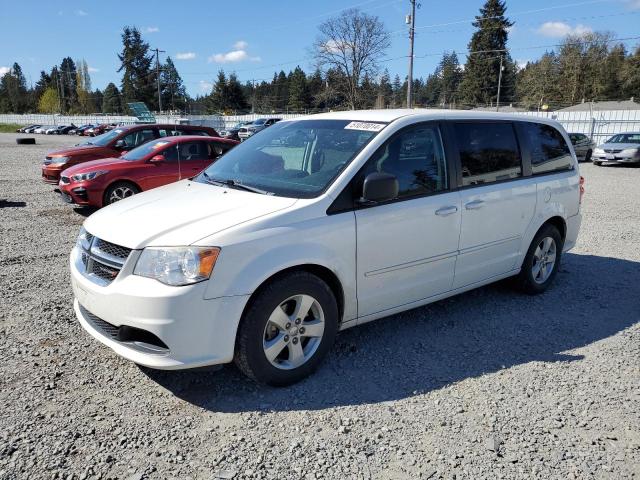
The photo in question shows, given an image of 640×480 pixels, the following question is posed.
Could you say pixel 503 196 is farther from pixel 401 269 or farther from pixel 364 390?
pixel 364 390

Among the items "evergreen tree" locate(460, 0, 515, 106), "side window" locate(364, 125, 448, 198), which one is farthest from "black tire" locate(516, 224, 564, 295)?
"evergreen tree" locate(460, 0, 515, 106)

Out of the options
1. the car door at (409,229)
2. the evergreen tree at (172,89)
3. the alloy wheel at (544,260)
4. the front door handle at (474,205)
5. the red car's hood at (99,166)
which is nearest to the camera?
the car door at (409,229)

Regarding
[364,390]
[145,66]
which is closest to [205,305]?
[364,390]

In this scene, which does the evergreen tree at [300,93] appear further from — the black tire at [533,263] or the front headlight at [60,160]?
the black tire at [533,263]

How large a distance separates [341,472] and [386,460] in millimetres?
269

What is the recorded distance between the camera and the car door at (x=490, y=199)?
14.0ft

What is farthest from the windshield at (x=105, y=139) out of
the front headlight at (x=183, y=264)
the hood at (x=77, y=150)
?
the front headlight at (x=183, y=264)

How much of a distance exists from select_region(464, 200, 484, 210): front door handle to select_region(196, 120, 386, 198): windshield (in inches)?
40.1

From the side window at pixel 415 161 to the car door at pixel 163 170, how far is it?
672cm

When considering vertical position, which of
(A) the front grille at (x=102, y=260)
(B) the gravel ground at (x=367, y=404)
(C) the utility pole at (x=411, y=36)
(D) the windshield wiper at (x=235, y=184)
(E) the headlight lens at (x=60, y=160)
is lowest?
(B) the gravel ground at (x=367, y=404)

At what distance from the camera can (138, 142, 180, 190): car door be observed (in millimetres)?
9539

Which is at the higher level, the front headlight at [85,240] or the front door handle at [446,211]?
the front door handle at [446,211]

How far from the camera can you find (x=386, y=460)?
2719 millimetres

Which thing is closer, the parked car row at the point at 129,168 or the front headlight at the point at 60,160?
the parked car row at the point at 129,168
